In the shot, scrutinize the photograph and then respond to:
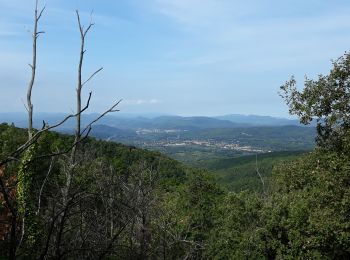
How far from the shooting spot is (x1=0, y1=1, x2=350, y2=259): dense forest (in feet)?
18.0

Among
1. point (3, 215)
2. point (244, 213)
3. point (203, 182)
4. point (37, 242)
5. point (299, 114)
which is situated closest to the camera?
point (37, 242)

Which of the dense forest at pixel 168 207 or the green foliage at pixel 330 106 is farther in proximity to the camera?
the green foliage at pixel 330 106

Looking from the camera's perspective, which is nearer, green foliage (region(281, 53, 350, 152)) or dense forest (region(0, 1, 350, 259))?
dense forest (region(0, 1, 350, 259))

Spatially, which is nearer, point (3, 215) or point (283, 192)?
point (3, 215)

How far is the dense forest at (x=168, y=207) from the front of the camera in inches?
216

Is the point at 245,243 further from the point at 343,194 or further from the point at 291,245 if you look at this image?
the point at 343,194

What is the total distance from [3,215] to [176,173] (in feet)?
289

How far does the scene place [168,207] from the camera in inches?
1667

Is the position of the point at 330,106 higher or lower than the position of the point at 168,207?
higher

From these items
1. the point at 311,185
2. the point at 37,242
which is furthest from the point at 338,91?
the point at 37,242

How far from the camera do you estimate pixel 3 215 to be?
819 inches

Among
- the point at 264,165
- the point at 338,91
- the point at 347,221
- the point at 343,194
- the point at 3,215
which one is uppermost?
the point at 338,91

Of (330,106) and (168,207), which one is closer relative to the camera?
(330,106)

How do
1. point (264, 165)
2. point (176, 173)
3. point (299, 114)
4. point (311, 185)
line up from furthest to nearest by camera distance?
point (264, 165) < point (176, 173) < point (311, 185) < point (299, 114)
